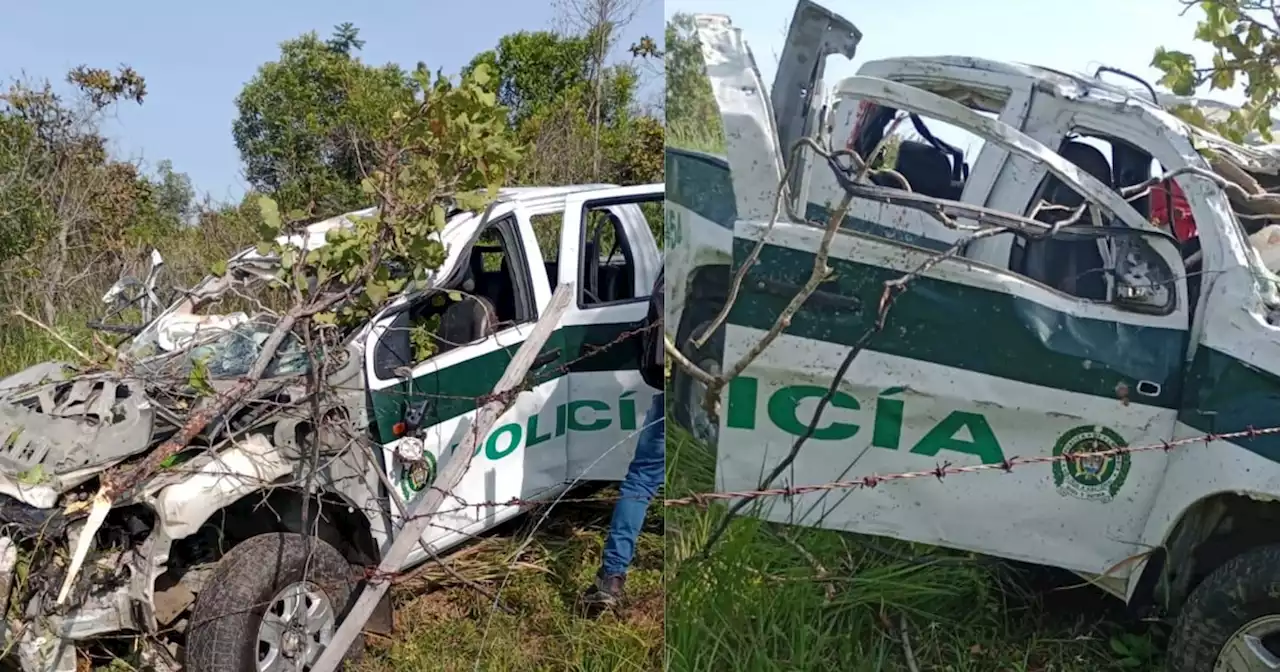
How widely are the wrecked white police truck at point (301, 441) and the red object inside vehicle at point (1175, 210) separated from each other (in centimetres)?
199

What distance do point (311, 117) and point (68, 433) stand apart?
22.9 feet

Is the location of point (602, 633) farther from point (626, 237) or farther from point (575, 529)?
point (626, 237)

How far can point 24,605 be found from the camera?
2949mm

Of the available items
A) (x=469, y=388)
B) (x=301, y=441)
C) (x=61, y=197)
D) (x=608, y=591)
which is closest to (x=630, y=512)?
(x=608, y=591)

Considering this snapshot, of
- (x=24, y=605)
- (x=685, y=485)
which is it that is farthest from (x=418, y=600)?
(x=685, y=485)

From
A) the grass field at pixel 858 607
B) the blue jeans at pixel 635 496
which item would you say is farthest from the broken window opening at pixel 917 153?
the blue jeans at pixel 635 496

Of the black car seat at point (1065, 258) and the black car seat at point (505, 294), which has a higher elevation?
the black car seat at point (1065, 258)

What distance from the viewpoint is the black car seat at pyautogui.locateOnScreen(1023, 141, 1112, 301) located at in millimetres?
2111

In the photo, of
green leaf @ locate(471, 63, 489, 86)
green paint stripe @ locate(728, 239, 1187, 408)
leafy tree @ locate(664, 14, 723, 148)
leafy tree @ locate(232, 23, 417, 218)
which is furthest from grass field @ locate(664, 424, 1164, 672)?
leafy tree @ locate(232, 23, 417, 218)

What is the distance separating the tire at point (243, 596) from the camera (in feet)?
10.3

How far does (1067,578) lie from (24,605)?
9.58 feet

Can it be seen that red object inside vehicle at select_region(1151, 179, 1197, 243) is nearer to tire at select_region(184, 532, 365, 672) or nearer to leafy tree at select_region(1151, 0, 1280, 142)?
leafy tree at select_region(1151, 0, 1280, 142)

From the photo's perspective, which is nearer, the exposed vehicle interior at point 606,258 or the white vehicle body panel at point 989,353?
the white vehicle body panel at point 989,353

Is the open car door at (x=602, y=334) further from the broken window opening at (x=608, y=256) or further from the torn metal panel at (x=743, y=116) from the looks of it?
the torn metal panel at (x=743, y=116)
